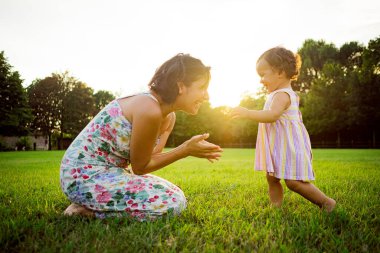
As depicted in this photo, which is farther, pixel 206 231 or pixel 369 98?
pixel 369 98

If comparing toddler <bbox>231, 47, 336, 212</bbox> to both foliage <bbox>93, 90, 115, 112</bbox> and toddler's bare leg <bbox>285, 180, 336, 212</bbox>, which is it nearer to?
toddler's bare leg <bbox>285, 180, 336, 212</bbox>

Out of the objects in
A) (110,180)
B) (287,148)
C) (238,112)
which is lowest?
(110,180)

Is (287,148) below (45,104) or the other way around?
below

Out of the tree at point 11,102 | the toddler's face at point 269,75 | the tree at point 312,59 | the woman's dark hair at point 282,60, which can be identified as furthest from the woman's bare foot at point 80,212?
the tree at point 312,59

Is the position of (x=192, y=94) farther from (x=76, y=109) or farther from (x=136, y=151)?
(x=76, y=109)

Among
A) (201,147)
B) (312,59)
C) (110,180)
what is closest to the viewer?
(201,147)

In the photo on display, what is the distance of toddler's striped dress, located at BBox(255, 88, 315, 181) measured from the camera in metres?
3.18

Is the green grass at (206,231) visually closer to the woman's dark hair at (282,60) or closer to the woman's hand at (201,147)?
the woman's hand at (201,147)

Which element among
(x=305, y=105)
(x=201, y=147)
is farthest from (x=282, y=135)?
(x=305, y=105)

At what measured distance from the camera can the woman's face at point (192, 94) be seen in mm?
2799

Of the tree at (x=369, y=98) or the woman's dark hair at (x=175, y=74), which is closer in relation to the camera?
the woman's dark hair at (x=175, y=74)

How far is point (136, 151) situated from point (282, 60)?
2062 mm

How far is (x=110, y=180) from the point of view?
276 centimetres

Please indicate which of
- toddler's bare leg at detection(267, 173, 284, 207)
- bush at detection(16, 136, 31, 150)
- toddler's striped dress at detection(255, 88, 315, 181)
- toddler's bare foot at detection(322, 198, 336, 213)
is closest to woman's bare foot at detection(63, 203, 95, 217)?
toddler's striped dress at detection(255, 88, 315, 181)
